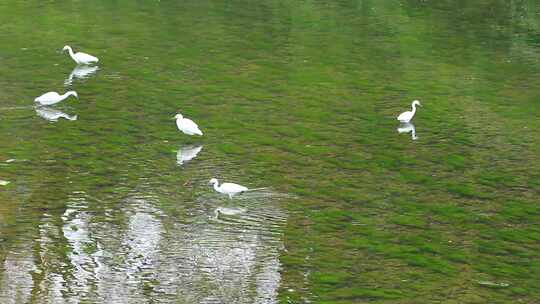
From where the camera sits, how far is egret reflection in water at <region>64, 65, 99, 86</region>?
21.5 m

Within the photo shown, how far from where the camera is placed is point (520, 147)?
18359mm

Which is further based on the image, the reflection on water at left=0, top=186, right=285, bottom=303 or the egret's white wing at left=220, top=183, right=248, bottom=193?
the egret's white wing at left=220, top=183, right=248, bottom=193

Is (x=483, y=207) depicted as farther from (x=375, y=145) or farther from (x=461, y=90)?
(x=461, y=90)

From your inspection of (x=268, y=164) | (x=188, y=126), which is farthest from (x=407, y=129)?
(x=188, y=126)

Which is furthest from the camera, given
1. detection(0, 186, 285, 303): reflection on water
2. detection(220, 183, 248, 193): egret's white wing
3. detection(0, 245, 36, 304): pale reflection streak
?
detection(220, 183, 248, 193): egret's white wing

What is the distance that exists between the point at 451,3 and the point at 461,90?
1176 centimetres

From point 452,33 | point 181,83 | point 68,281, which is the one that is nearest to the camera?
point 68,281

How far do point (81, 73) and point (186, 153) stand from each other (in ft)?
18.5

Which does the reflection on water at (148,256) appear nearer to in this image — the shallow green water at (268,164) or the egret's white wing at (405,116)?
the shallow green water at (268,164)

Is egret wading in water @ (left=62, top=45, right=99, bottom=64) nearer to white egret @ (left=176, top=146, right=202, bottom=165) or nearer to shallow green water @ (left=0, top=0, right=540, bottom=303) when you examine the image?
shallow green water @ (left=0, top=0, right=540, bottom=303)

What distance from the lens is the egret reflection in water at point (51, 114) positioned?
18.6m

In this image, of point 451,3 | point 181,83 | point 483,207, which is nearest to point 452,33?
point 451,3

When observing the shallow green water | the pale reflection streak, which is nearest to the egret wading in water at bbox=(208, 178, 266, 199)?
the shallow green water

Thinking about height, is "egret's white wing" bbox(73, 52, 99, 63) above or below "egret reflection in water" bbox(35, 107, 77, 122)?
above
